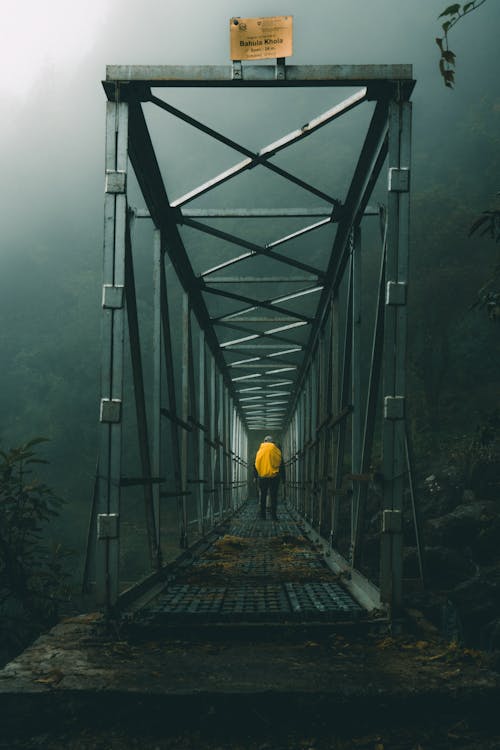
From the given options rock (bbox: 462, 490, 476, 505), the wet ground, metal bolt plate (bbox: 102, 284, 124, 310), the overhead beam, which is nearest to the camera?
the wet ground

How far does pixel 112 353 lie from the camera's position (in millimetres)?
3545

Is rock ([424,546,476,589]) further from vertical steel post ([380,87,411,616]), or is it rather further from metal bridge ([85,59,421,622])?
vertical steel post ([380,87,411,616])

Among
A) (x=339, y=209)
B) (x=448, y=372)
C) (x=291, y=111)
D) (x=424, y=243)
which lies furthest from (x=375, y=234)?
(x=339, y=209)

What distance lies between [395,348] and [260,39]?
1.82 meters

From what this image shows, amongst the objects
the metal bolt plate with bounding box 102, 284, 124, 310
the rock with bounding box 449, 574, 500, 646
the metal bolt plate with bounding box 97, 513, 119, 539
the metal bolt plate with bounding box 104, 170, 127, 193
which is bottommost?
the rock with bounding box 449, 574, 500, 646

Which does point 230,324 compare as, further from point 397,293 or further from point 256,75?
point 397,293

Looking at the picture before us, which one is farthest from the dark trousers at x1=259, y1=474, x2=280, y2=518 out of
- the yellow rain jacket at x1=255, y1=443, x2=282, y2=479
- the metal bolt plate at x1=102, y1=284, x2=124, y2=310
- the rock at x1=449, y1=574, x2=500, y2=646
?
the metal bolt plate at x1=102, y1=284, x2=124, y2=310

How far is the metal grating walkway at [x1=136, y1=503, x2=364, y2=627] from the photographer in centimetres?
331

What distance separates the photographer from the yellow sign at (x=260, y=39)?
3848 mm

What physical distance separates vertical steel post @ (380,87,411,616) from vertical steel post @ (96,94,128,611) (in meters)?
1.29

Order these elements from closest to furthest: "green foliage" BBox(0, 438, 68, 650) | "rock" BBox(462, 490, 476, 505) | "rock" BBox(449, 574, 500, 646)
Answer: "green foliage" BBox(0, 438, 68, 650) → "rock" BBox(449, 574, 500, 646) → "rock" BBox(462, 490, 476, 505)

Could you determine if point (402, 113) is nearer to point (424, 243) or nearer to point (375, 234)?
point (424, 243)

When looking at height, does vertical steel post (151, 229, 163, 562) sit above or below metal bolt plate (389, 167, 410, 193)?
below

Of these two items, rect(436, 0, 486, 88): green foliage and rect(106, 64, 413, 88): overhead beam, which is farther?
rect(106, 64, 413, 88): overhead beam
